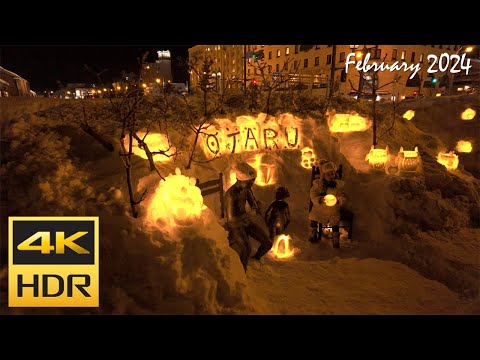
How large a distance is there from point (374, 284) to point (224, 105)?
7334 millimetres

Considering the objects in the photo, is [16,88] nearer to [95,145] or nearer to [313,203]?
[95,145]

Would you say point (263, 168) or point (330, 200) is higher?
point (263, 168)

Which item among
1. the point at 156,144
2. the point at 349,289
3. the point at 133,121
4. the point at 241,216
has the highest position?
the point at 133,121

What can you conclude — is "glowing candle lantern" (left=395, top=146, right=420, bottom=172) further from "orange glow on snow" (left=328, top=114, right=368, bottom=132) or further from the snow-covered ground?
"orange glow on snow" (left=328, top=114, right=368, bottom=132)

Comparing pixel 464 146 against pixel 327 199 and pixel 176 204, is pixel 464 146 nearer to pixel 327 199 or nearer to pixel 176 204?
pixel 327 199

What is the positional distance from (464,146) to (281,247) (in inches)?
570

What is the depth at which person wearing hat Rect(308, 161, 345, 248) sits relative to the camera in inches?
294

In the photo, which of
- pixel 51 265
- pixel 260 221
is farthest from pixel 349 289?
pixel 51 265

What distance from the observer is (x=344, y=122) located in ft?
34.8

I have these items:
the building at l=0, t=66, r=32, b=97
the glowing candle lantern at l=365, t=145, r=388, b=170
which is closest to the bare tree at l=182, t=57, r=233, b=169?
the glowing candle lantern at l=365, t=145, r=388, b=170

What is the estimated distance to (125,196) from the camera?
16.3 ft

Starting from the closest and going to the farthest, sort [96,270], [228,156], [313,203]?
[96,270] < [313,203] < [228,156]

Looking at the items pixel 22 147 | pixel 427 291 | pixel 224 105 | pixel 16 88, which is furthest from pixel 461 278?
pixel 16 88

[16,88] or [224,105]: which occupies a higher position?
[16,88]
